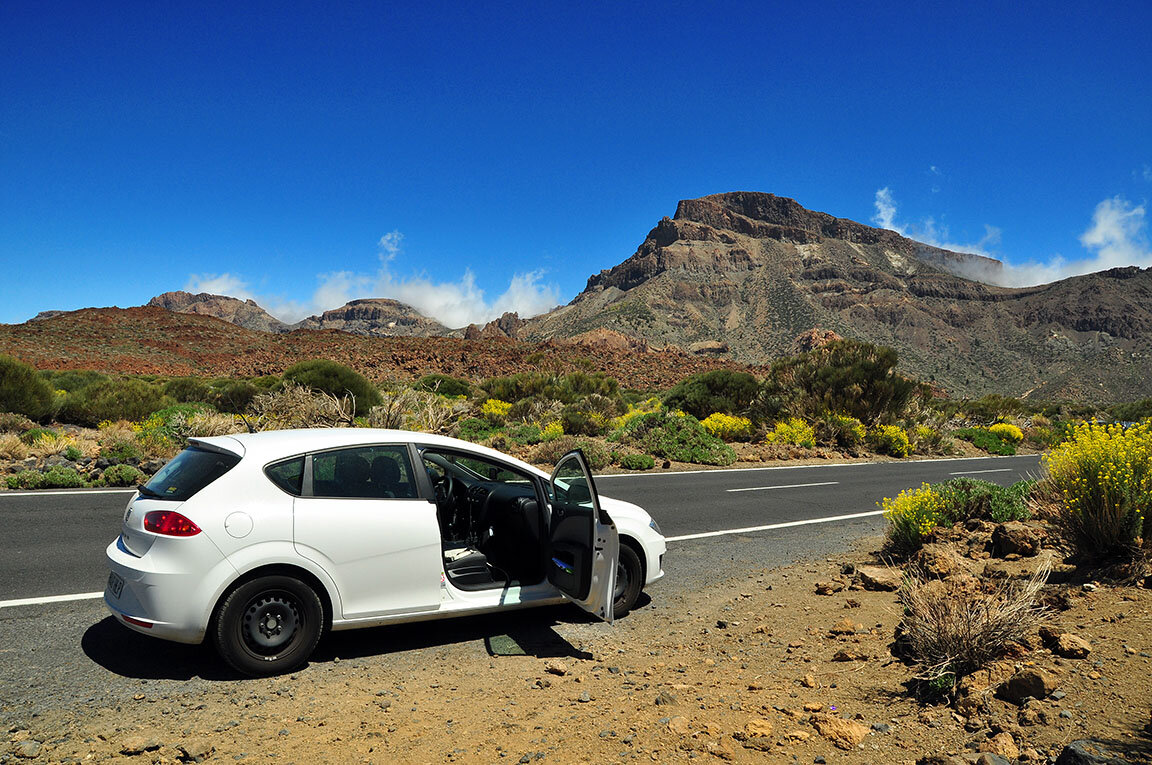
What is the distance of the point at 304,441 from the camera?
4.78m

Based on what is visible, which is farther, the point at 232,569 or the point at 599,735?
the point at 232,569

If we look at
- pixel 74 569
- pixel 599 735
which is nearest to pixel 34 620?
pixel 74 569

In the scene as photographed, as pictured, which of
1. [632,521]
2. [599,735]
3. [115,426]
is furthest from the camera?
[115,426]

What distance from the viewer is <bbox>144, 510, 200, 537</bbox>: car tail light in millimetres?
4164

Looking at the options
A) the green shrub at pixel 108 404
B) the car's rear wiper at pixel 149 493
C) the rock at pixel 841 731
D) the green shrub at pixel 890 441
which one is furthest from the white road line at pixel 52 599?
the green shrub at pixel 890 441

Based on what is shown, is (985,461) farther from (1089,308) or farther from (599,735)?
(1089,308)

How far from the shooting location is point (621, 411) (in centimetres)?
2917

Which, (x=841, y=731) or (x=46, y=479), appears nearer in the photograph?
(x=841, y=731)

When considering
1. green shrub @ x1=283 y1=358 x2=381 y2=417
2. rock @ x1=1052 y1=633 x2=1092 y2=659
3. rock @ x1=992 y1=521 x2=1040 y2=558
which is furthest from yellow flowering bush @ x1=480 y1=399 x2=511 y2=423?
rock @ x1=1052 y1=633 x2=1092 y2=659

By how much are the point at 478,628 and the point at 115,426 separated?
17.4m

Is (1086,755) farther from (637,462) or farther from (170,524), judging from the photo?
(637,462)

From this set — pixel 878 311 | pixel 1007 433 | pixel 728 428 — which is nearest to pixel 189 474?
pixel 728 428

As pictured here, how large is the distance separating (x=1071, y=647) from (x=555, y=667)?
3.14 meters

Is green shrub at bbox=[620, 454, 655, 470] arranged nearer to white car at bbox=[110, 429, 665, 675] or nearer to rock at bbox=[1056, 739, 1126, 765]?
white car at bbox=[110, 429, 665, 675]
